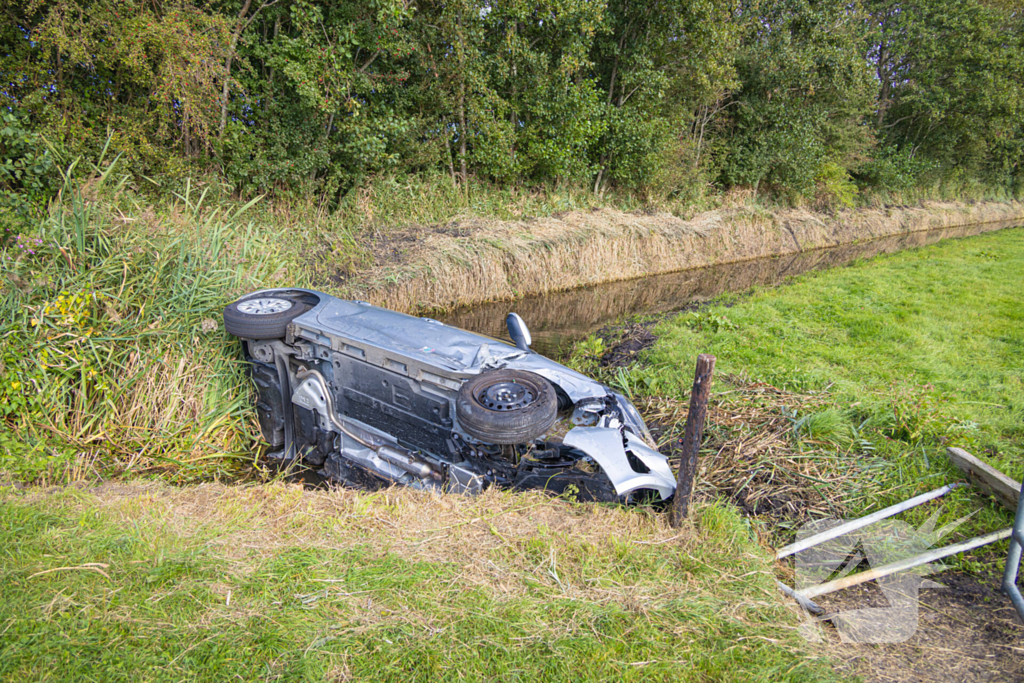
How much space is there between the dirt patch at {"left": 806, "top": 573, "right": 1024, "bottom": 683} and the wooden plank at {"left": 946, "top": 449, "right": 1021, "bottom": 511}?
61cm

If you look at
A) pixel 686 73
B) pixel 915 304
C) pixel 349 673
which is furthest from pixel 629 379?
pixel 686 73

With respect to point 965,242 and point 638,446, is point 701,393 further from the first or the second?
point 965,242

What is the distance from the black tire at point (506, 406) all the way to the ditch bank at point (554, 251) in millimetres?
5592

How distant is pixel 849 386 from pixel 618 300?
6069mm

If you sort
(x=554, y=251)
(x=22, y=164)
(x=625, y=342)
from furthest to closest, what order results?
(x=554, y=251) < (x=625, y=342) < (x=22, y=164)

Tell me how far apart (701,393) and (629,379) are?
3.23 m

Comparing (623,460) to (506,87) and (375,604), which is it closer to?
(375,604)

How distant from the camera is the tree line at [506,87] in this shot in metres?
6.75

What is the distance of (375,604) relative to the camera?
2.44 metres

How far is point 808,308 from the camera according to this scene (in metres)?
8.48

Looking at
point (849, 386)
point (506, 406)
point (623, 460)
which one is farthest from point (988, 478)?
point (506, 406)

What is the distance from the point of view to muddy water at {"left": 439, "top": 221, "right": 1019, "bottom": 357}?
907 cm

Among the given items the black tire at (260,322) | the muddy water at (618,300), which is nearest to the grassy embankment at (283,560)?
the black tire at (260,322)

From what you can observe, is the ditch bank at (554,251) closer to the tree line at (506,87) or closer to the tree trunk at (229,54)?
the tree line at (506,87)
